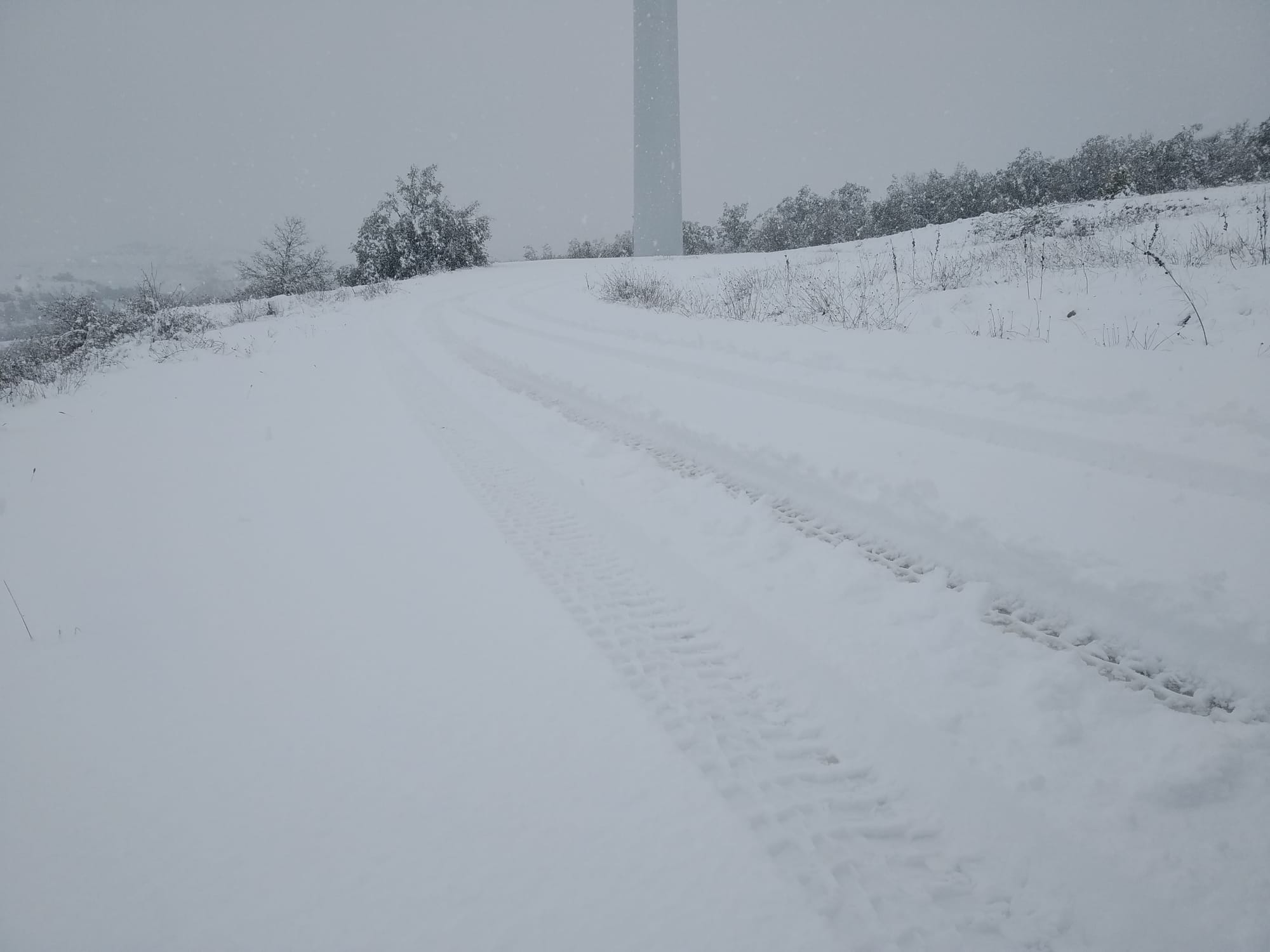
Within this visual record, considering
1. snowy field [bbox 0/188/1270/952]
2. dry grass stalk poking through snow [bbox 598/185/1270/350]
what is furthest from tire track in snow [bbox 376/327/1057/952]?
dry grass stalk poking through snow [bbox 598/185/1270/350]

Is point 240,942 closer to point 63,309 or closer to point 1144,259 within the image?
point 1144,259

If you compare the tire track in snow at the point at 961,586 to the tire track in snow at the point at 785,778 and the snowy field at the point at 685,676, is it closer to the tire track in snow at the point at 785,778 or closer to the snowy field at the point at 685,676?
the snowy field at the point at 685,676

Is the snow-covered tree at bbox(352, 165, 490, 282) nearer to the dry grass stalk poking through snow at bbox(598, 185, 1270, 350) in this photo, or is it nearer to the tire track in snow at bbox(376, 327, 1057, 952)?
the dry grass stalk poking through snow at bbox(598, 185, 1270, 350)

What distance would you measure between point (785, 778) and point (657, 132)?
50.5 metres

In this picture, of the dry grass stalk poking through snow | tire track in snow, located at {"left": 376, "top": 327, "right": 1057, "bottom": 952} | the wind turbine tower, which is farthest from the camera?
the wind turbine tower

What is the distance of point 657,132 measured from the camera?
144 feet

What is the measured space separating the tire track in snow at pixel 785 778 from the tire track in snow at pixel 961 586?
2.88 ft

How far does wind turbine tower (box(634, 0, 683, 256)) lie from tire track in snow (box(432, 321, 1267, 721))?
38789mm

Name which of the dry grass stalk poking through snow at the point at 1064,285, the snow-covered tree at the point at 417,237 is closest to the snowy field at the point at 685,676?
the dry grass stalk poking through snow at the point at 1064,285

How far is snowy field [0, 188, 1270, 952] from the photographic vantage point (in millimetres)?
1283

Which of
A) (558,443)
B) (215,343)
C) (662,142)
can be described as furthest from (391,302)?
(662,142)

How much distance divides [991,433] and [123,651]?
425 centimetres

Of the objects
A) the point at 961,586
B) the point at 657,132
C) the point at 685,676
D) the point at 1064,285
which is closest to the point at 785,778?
the point at 685,676

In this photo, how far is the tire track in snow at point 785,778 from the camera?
1250mm
